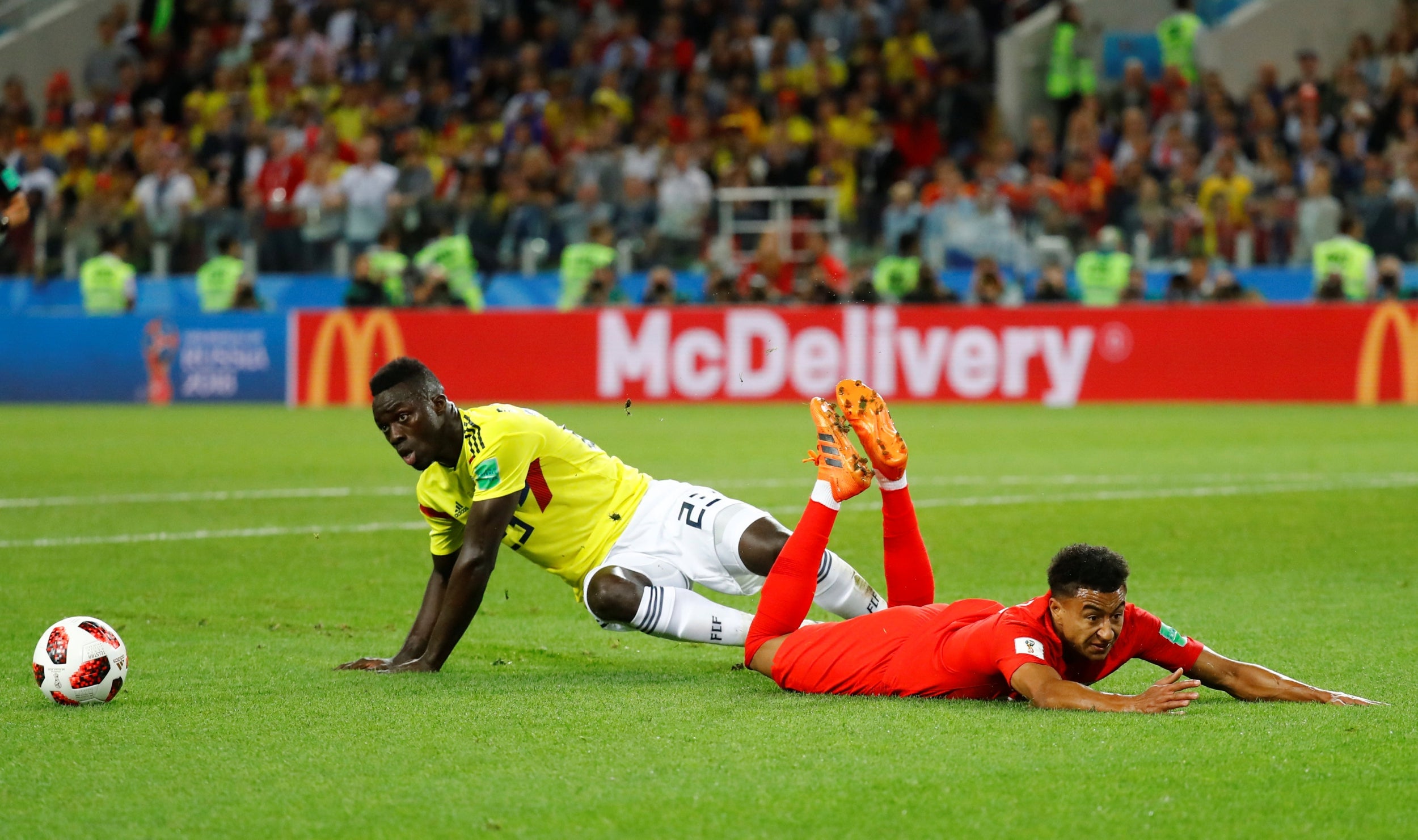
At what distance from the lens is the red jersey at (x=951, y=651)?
5.37 meters

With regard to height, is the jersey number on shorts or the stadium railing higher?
the stadium railing

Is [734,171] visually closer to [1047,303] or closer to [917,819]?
[1047,303]

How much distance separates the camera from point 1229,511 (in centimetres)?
1117

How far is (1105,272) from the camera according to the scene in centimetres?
2072

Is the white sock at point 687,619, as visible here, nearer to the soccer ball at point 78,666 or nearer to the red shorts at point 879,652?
the red shorts at point 879,652

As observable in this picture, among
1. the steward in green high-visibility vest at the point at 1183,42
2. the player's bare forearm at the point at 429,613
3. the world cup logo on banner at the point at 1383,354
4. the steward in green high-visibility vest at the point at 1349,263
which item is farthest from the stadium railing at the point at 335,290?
the player's bare forearm at the point at 429,613

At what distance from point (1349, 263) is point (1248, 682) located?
611 inches

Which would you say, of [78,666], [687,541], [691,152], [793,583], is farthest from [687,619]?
[691,152]

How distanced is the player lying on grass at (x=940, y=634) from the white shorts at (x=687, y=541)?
434 millimetres

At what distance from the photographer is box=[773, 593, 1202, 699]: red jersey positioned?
17.6 feet

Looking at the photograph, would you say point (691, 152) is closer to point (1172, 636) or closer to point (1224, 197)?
point (1224, 197)

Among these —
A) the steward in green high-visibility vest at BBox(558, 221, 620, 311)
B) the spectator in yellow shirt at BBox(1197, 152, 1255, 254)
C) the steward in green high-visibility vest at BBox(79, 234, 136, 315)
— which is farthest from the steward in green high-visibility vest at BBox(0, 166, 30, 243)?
the spectator in yellow shirt at BBox(1197, 152, 1255, 254)

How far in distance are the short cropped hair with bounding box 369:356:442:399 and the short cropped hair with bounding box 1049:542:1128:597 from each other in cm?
220

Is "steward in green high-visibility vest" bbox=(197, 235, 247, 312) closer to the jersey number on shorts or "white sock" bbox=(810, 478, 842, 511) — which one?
the jersey number on shorts
